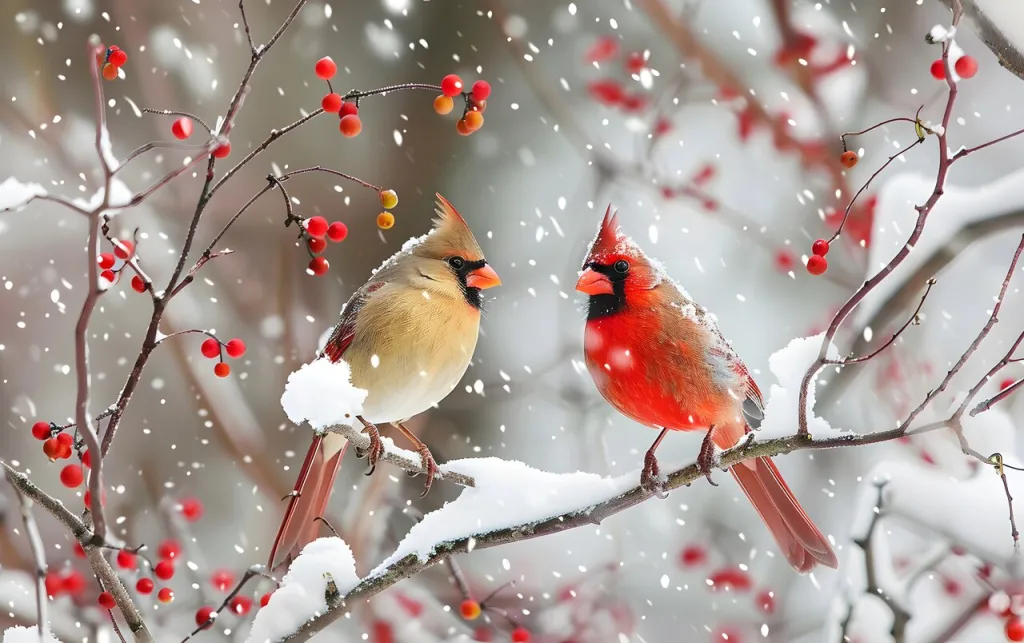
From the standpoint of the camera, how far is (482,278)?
1.28 metres

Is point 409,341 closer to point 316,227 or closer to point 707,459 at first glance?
point 316,227

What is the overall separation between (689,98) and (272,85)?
3.79 ft

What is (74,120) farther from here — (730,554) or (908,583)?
(908,583)

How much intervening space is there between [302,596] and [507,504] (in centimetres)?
28

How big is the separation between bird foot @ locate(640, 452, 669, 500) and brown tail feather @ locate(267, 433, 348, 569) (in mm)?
432

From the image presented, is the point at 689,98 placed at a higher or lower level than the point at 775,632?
Result: higher

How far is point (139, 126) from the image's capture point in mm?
2451

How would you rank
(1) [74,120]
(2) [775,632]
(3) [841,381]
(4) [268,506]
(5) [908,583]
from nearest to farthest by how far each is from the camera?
(5) [908,583], (3) [841,381], (2) [775,632], (4) [268,506], (1) [74,120]

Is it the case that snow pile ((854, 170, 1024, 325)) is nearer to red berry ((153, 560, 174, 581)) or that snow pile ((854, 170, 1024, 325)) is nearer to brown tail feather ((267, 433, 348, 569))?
brown tail feather ((267, 433, 348, 569))

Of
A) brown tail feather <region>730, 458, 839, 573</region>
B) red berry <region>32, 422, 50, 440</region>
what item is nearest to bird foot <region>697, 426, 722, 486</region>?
brown tail feather <region>730, 458, 839, 573</region>

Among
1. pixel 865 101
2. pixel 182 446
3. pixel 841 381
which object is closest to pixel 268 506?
pixel 182 446

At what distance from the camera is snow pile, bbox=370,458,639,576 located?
44.0 inches

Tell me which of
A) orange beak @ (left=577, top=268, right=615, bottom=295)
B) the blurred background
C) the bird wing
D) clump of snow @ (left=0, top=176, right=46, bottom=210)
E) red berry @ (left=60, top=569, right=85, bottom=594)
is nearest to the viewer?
clump of snow @ (left=0, top=176, right=46, bottom=210)

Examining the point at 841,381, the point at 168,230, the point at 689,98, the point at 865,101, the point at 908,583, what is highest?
the point at 168,230
